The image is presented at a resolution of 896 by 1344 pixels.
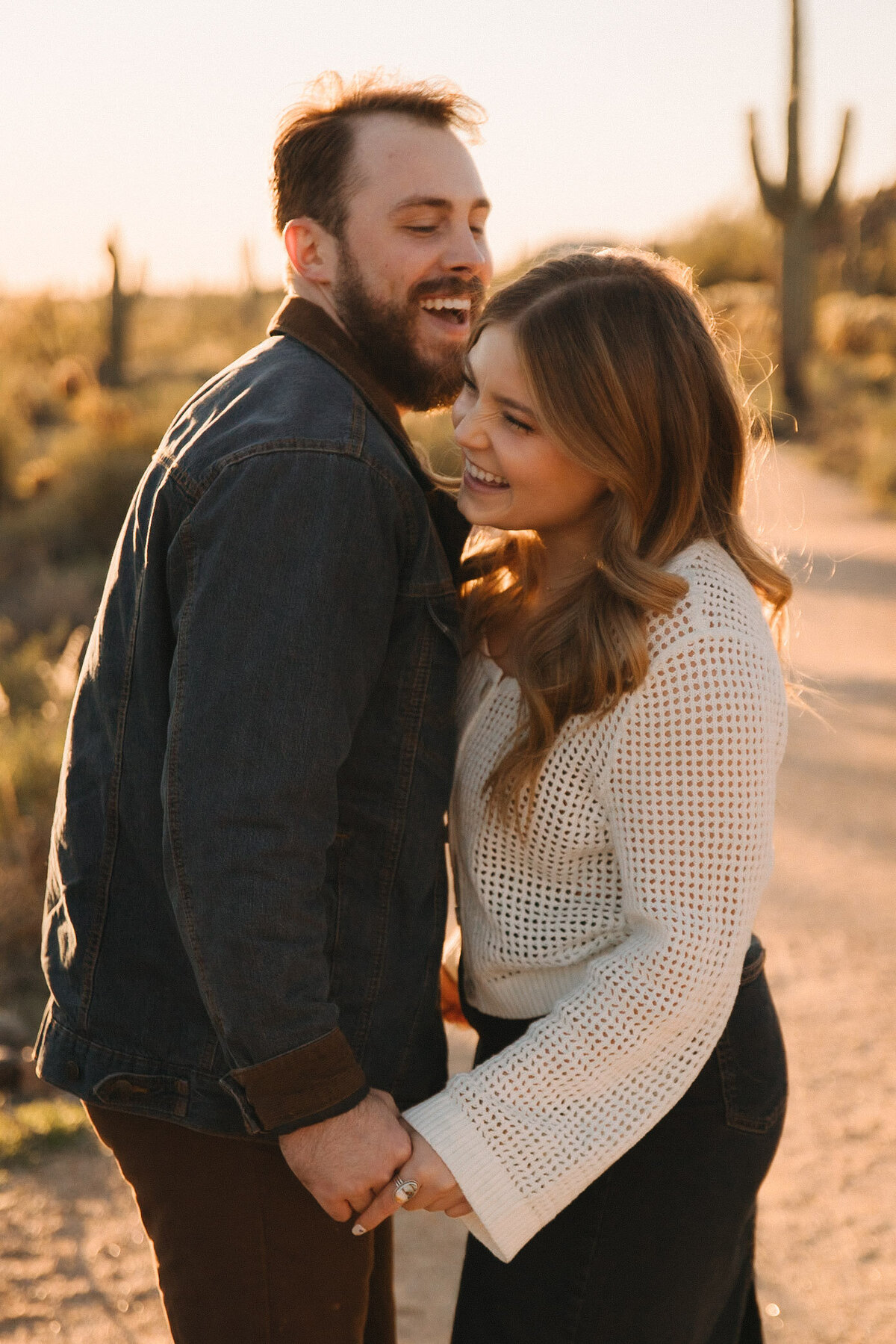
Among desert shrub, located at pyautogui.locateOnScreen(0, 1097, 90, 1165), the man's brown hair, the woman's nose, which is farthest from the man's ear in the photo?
desert shrub, located at pyautogui.locateOnScreen(0, 1097, 90, 1165)

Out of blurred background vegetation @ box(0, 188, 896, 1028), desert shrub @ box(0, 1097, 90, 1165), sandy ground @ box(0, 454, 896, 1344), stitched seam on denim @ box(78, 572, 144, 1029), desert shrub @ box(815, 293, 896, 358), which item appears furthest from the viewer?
desert shrub @ box(815, 293, 896, 358)

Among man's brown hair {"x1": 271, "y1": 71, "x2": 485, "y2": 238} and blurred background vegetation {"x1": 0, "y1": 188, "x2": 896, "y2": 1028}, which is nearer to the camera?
man's brown hair {"x1": 271, "y1": 71, "x2": 485, "y2": 238}

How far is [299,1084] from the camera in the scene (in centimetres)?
154

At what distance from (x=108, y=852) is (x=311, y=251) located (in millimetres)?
1126

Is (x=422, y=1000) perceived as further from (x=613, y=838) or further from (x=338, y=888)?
(x=613, y=838)

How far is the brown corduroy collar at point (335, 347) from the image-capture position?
1813 millimetres

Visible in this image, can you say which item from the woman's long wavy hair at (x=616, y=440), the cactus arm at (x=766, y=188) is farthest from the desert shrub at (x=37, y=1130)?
the cactus arm at (x=766, y=188)

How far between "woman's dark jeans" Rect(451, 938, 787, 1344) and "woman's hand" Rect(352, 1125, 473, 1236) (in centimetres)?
27

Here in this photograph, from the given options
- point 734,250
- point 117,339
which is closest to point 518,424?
point 117,339

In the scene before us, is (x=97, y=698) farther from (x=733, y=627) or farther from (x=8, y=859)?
(x=8, y=859)

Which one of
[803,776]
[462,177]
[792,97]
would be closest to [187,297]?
[792,97]

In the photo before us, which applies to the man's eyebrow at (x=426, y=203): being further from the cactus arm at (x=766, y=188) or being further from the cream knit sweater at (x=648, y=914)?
the cactus arm at (x=766, y=188)

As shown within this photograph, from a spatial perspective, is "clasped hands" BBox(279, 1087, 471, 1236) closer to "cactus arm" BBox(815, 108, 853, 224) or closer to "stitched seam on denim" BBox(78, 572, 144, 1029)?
"stitched seam on denim" BBox(78, 572, 144, 1029)

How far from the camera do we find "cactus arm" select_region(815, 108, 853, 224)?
1755cm
